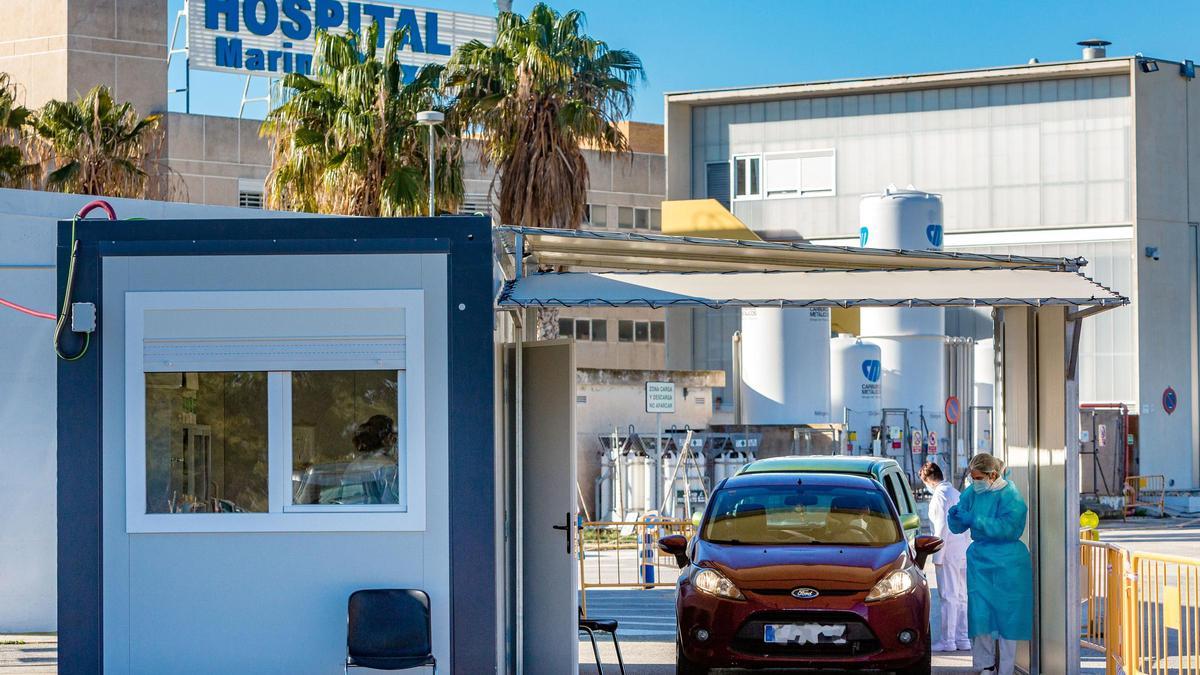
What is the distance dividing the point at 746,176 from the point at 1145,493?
1507cm

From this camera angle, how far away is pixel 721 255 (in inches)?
443

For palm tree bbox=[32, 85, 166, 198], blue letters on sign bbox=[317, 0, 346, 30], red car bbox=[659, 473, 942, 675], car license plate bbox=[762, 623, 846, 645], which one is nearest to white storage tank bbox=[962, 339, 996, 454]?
palm tree bbox=[32, 85, 166, 198]

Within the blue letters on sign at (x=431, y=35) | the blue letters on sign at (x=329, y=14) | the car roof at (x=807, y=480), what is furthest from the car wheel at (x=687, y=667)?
the blue letters on sign at (x=431, y=35)

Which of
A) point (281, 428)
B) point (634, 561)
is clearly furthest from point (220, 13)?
point (281, 428)

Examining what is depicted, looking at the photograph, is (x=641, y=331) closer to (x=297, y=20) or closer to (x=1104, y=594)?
(x=297, y=20)

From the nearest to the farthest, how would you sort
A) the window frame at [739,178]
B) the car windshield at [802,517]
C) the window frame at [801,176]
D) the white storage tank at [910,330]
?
1. the car windshield at [802,517]
2. the white storage tank at [910,330]
3. the window frame at [801,176]
4. the window frame at [739,178]

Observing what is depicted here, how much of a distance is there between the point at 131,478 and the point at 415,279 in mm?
2104

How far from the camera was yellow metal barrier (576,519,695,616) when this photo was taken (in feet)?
59.9

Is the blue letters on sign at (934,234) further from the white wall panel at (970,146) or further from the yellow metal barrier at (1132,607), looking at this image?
the yellow metal barrier at (1132,607)

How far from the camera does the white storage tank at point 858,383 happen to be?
31.4 meters

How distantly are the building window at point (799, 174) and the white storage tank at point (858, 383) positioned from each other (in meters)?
13.9

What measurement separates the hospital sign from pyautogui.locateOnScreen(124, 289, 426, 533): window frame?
38.8m

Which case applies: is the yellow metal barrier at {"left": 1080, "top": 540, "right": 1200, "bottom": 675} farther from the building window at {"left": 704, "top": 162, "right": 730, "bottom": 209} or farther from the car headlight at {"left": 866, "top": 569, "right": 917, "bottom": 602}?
the building window at {"left": 704, "top": 162, "right": 730, "bottom": 209}

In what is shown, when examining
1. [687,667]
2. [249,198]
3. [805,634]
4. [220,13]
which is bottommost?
[687,667]
